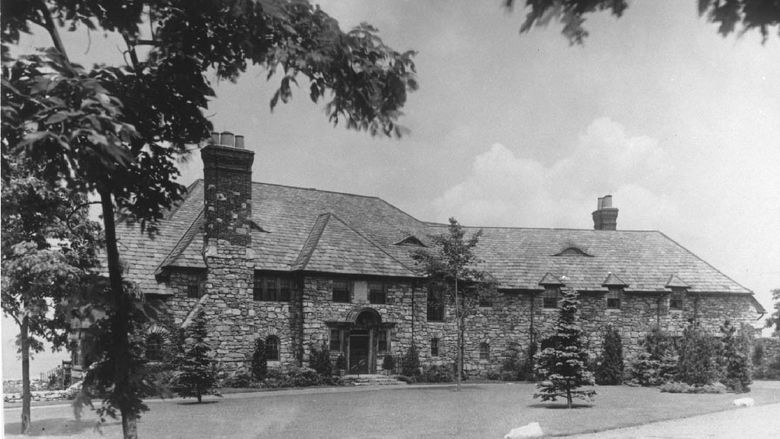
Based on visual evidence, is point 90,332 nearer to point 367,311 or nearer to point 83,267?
point 83,267

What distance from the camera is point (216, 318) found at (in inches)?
981

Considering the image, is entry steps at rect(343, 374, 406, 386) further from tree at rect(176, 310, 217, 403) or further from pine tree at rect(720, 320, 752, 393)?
pine tree at rect(720, 320, 752, 393)

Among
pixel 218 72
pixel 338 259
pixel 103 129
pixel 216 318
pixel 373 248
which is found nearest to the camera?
pixel 103 129

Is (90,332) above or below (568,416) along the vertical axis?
above

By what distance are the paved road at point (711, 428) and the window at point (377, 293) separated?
14.9 meters

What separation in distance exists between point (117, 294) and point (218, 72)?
107 inches

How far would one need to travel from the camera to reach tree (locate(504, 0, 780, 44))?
3.64 m

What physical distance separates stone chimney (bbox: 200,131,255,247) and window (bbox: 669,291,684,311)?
24.3 m

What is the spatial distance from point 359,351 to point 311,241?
5673mm

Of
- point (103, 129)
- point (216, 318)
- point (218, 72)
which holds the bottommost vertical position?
point (216, 318)

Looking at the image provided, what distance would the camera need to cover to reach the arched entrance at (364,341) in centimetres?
2828

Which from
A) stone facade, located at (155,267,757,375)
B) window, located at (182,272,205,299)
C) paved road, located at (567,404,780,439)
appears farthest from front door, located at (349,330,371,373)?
paved road, located at (567,404,780,439)

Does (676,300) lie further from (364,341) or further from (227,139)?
(227,139)

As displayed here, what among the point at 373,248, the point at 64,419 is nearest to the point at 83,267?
the point at 64,419
